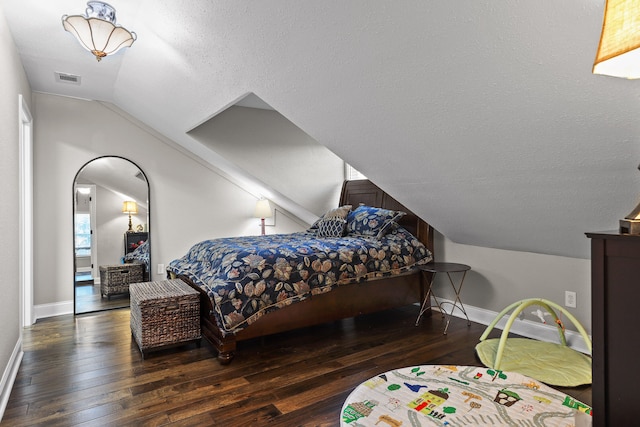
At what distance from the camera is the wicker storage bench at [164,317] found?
2.74 meters

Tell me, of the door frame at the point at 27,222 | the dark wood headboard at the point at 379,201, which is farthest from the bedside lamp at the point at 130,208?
the dark wood headboard at the point at 379,201

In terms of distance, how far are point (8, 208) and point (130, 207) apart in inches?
78.4

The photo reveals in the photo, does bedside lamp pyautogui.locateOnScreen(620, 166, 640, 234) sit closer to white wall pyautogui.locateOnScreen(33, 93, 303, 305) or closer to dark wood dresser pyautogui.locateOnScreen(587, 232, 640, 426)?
dark wood dresser pyautogui.locateOnScreen(587, 232, 640, 426)

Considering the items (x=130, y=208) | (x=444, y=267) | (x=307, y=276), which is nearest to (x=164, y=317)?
(x=307, y=276)

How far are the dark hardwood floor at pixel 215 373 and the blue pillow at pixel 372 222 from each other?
826 mm

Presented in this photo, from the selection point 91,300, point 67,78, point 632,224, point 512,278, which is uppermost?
point 67,78

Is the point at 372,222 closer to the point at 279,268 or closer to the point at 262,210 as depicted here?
the point at 279,268

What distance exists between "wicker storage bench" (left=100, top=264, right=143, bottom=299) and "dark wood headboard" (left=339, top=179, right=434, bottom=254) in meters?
2.55

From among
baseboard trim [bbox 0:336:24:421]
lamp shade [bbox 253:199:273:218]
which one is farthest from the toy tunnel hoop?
lamp shade [bbox 253:199:273:218]

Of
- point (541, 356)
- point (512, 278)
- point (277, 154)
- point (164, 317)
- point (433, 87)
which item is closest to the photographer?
point (433, 87)

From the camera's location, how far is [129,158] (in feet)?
14.6

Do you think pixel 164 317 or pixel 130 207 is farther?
pixel 130 207

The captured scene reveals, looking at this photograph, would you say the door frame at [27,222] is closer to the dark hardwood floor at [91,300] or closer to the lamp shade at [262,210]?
the dark hardwood floor at [91,300]

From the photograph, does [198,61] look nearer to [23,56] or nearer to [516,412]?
[23,56]
